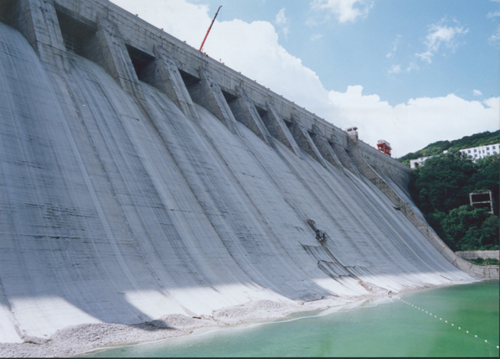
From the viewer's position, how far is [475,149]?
82.2 meters

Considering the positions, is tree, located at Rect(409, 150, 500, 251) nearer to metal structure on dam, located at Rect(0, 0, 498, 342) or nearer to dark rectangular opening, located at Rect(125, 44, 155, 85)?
metal structure on dam, located at Rect(0, 0, 498, 342)

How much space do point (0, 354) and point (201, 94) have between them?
18.5 m

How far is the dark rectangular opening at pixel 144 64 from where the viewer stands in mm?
19922

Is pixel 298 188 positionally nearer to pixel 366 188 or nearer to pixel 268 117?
pixel 268 117

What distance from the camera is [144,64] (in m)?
20.7

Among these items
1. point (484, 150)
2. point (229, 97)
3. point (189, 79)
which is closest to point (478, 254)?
point (229, 97)

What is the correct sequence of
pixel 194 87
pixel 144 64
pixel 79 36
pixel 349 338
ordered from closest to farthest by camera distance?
pixel 349 338 < pixel 79 36 < pixel 144 64 < pixel 194 87

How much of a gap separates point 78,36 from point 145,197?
10259mm

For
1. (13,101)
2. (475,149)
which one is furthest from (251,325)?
(475,149)

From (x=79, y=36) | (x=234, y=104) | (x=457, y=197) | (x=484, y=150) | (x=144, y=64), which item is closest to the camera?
(x=79, y=36)

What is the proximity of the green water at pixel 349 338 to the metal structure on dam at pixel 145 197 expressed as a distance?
58.1 inches

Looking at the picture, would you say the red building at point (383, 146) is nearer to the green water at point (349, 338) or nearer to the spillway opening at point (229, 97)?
the spillway opening at point (229, 97)

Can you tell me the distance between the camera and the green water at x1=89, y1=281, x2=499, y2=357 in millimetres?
6254

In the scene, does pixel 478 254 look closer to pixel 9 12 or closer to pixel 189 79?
pixel 189 79
